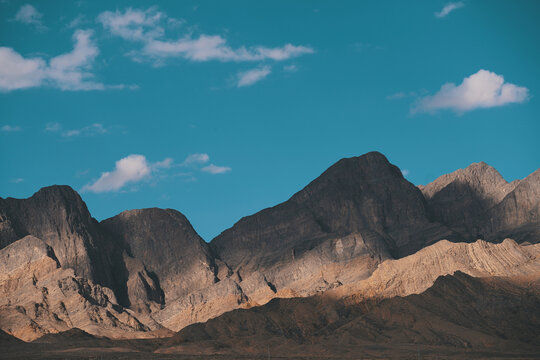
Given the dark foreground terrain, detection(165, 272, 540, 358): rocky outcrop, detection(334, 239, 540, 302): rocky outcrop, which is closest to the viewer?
the dark foreground terrain

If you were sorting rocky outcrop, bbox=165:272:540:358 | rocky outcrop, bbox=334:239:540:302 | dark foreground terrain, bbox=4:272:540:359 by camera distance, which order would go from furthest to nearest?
rocky outcrop, bbox=334:239:540:302 → rocky outcrop, bbox=165:272:540:358 → dark foreground terrain, bbox=4:272:540:359

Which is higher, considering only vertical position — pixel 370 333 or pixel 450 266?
pixel 450 266

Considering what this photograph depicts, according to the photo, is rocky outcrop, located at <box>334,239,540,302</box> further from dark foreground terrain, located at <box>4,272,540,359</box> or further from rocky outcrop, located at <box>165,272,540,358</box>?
rocky outcrop, located at <box>165,272,540,358</box>

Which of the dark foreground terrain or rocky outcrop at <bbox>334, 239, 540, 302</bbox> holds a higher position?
rocky outcrop at <bbox>334, 239, 540, 302</bbox>

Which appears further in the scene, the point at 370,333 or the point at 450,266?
the point at 450,266

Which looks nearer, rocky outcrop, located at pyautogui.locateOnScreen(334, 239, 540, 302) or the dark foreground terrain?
the dark foreground terrain

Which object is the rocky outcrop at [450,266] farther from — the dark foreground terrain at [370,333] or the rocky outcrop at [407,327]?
the rocky outcrop at [407,327]

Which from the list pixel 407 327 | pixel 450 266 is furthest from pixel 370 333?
pixel 450 266

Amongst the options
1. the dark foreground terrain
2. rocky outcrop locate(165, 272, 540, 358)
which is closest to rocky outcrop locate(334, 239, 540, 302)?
the dark foreground terrain

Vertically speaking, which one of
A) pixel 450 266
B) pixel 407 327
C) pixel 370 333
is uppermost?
pixel 450 266

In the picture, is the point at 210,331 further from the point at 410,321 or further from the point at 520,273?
the point at 520,273

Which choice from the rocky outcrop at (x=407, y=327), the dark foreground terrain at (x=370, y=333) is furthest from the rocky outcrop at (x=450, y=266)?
the rocky outcrop at (x=407, y=327)

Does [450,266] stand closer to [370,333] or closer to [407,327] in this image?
[407,327]
